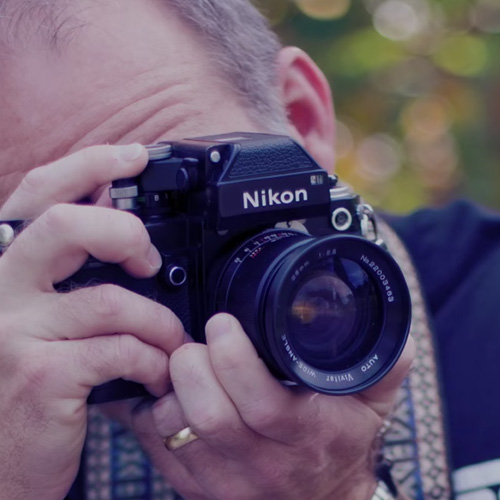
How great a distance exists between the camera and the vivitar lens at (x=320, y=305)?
37.7 inches

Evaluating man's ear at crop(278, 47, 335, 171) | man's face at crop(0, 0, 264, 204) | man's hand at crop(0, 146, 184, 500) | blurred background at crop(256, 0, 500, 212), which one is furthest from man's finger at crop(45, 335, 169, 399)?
blurred background at crop(256, 0, 500, 212)

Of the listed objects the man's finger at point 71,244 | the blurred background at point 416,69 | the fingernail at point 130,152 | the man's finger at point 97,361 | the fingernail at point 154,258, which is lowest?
the blurred background at point 416,69

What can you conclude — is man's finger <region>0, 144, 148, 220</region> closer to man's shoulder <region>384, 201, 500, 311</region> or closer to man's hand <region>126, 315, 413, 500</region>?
man's hand <region>126, 315, 413, 500</region>

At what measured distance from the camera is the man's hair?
3.98 ft

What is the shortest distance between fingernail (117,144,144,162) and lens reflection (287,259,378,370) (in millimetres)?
216

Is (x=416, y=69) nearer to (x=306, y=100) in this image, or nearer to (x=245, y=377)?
(x=306, y=100)

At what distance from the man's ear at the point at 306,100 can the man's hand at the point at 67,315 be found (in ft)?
1.61

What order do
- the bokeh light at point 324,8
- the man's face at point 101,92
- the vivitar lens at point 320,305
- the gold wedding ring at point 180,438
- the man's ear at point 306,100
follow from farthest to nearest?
the bokeh light at point 324,8
the man's ear at point 306,100
the man's face at point 101,92
the gold wedding ring at point 180,438
the vivitar lens at point 320,305

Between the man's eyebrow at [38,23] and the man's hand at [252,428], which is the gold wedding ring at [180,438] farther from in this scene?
the man's eyebrow at [38,23]

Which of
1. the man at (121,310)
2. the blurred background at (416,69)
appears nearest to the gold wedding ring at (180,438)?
the man at (121,310)

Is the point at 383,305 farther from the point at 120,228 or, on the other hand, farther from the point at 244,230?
the point at 120,228

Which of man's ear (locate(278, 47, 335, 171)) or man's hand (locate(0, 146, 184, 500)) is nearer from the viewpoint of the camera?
man's hand (locate(0, 146, 184, 500))

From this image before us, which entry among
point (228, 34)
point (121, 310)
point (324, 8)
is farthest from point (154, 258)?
point (324, 8)

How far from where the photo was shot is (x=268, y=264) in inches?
39.3
